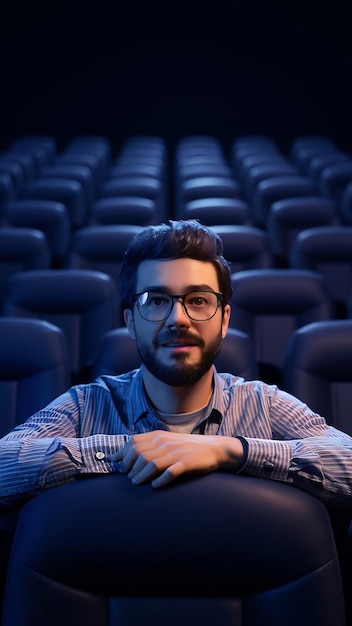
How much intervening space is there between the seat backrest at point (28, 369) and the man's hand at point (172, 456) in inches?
14.2

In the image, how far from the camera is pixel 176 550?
0.33 meters

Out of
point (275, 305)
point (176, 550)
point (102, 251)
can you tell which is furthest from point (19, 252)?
point (176, 550)

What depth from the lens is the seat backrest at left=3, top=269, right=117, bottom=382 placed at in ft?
3.28

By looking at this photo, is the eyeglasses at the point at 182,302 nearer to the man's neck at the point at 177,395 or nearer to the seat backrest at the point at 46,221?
the man's neck at the point at 177,395

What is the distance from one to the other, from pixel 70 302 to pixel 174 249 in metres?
0.48

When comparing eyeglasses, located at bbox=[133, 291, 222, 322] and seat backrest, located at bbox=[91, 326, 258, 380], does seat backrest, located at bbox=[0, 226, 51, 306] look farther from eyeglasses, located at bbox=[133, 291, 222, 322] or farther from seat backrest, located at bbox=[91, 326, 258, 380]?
eyeglasses, located at bbox=[133, 291, 222, 322]

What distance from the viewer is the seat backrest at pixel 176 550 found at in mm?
330

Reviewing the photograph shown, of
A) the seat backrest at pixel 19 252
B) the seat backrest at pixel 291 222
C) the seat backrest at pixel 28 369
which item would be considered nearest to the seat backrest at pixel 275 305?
the seat backrest at pixel 28 369

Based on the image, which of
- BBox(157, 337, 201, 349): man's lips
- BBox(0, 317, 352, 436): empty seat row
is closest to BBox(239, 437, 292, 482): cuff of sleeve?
BBox(157, 337, 201, 349): man's lips

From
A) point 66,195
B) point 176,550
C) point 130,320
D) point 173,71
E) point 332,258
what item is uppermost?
point 173,71

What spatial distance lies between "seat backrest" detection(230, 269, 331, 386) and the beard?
1.53 ft

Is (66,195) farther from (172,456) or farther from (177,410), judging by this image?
(172,456)

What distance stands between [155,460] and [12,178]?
6.19 feet

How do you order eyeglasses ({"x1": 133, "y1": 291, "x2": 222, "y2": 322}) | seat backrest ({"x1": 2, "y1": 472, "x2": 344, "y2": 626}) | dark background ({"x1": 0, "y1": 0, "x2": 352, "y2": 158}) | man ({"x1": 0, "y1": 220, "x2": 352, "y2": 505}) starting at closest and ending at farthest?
seat backrest ({"x1": 2, "y1": 472, "x2": 344, "y2": 626})
man ({"x1": 0, "y1": 220, "x2": 352, "y2": 505})
eyeglasses ({"x1": 133, "y1": 291, "x2": 222, "y2": 322})
dark background ({"x1": 0, "y1": 0, "x2": 352, "y2": 158})
